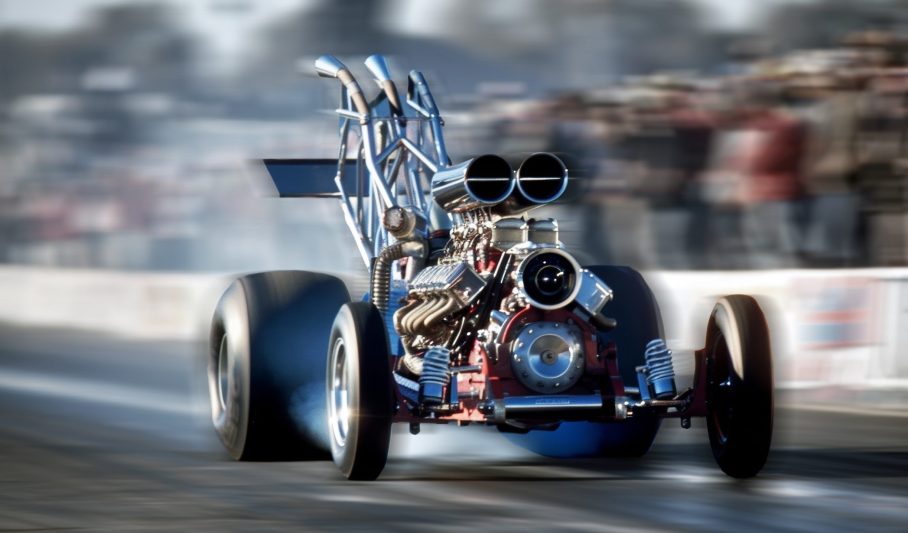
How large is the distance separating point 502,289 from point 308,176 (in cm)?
274

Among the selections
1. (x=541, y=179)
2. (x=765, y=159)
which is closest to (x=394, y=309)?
(x=541, y=179)

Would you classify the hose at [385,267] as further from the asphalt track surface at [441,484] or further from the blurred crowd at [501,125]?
the blurred crowd at [501,125]

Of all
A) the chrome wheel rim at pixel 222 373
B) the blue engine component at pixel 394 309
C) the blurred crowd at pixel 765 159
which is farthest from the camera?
the blurred crowd at pixel 765 159

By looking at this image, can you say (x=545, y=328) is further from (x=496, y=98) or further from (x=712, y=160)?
(x=496, y=98)

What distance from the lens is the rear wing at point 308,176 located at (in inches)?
466

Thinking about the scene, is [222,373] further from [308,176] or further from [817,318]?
[817,318]

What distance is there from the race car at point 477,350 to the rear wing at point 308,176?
765mm

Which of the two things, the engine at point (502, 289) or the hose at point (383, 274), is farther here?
the hose at point (383, 274)

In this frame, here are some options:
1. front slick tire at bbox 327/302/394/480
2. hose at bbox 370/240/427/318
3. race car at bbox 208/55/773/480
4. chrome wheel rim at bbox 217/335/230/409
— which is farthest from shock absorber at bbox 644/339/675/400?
chrome wheel rim at bbox 217/335/230/409

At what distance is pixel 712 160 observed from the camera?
54.9ft

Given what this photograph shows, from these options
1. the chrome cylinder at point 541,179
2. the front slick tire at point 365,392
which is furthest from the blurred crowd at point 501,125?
the front slick tire at point 365,392

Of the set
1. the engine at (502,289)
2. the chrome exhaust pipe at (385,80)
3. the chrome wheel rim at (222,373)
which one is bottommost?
the chrome wheel rim at (222,373)

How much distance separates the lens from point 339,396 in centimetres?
954

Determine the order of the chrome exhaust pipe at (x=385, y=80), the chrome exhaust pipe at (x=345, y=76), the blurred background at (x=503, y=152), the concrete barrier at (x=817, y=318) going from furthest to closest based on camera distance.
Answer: the blurred background at (x=503, y=152) < the concrete barrier at (x=817, y=318) < the chrome exhaust pipe at (x=385, y=80) < the chrome exhaust pipe at (x=345, y=76)
